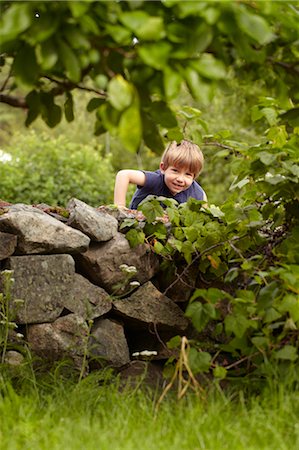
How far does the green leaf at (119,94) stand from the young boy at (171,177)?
7.52 ft

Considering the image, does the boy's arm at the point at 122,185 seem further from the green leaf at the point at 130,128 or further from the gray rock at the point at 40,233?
the green leaf at the point at 130,128

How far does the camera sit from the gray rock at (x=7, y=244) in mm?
3432

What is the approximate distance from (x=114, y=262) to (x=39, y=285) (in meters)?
0.40

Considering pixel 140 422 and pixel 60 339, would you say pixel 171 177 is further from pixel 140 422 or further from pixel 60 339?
pixel 140 422

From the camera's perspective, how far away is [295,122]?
2840 millimetres

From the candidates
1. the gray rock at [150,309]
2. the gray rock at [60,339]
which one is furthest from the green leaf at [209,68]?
the gray rock at [150,309]

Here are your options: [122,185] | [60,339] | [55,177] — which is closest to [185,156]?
[122,185]

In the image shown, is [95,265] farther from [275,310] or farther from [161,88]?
[161,88]

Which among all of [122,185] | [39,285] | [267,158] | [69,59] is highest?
[69,59]

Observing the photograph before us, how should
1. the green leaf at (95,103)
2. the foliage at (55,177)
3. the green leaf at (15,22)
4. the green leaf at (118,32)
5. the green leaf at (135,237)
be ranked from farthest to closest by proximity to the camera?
the foliage at (55,177)
the green leaf at (135,237)
the green leaf at (95,103)
the green leaf at (118,32)
the green leaf at (15,22)

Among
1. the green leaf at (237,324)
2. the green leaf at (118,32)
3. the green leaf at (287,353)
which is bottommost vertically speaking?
the green leaf at (287,353)

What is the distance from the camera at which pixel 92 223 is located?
11.9 ft

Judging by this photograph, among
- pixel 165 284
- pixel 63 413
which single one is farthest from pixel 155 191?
pixel 63 413

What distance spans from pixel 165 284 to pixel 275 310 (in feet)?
3.19
